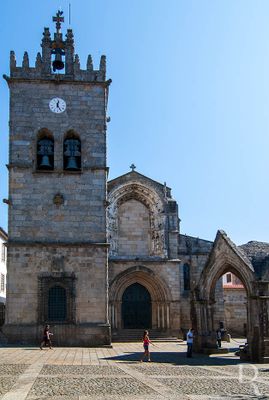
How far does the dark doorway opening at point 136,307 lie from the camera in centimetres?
3562

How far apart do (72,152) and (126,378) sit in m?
16.2

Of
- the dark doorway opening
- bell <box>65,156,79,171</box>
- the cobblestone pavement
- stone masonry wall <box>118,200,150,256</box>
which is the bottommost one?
the cobblestone pavement

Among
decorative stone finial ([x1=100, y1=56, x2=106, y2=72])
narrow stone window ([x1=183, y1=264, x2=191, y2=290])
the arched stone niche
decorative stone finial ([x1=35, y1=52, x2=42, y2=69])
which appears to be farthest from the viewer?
narrow stone window ([x1=183, y1=264, x2=191, y2=290])

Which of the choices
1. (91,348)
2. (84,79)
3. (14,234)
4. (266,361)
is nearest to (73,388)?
(266,361)

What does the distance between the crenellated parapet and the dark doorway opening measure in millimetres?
14086

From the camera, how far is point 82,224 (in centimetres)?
2716

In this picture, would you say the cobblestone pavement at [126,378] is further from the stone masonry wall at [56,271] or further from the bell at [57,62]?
the bell at [57,62]

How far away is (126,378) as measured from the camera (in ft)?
45.6

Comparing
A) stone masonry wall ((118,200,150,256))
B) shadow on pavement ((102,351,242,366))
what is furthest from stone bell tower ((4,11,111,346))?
stone masonry wall ((118,200,150,256))

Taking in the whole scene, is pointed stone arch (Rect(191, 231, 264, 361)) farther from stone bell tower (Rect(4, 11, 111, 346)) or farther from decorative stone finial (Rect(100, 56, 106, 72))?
decorative stone finial (Rect(100, 56, 106, 72))

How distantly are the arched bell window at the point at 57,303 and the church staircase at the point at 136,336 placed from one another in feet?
25.7

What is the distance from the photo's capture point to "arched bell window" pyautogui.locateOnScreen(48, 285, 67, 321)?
2635 cm

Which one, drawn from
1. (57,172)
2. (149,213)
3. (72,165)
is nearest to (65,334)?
(57,172)

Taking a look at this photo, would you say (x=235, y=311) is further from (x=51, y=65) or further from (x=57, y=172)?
(x=51, y=65)
